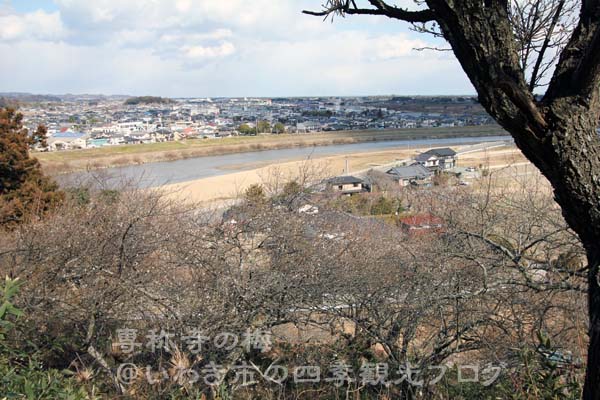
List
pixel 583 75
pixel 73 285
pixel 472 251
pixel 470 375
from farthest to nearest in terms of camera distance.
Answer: pixel 73 285 < pixel 472 251 < pixel 470 375 < pixel 583 75

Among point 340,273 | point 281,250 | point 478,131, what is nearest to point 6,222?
point 281,250

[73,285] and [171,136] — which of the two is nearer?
[73,285]

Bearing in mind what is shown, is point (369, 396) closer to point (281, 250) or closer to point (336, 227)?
point (281, 250)

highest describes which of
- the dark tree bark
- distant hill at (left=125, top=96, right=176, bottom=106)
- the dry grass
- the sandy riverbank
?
distant hill at (left=125, top=96, right=176, bottom=106)

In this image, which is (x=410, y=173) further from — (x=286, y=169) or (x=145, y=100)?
(x=145, y=100)

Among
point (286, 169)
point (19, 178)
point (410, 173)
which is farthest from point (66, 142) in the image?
point (19, 178)

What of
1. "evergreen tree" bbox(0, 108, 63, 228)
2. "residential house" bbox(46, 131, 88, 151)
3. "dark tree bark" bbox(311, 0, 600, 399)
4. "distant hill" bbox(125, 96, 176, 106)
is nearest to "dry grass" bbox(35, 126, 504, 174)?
"residential house" bbox(46, 131, 88, 151)

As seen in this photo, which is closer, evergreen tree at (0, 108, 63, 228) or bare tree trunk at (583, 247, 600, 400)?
bare tree trunk at (583, 247, 600, 400)

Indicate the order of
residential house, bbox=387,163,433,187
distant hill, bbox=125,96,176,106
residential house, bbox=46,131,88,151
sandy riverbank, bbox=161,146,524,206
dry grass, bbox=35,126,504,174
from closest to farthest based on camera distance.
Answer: sandy riverbank, bbox=161,146,524,206 → residential house, bbox=387,163,433,187 → dry grass, bbox=35,126,504,174 → residential house, bbox=46,131,88,151 → distant hill, bbox=125,96,176,106

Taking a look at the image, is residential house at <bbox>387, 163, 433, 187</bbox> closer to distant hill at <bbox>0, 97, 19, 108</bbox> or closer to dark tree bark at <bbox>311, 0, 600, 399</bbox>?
distant hill at <bbox>0, 97, 19, 108</bbox>
